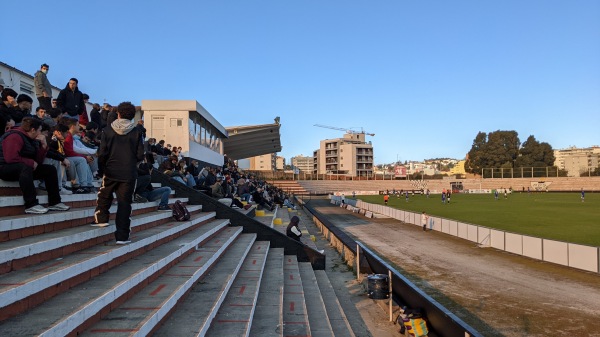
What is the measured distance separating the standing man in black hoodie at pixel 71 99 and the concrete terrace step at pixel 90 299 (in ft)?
19.1

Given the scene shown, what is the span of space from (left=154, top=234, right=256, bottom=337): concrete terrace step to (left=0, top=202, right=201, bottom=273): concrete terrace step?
1.40m

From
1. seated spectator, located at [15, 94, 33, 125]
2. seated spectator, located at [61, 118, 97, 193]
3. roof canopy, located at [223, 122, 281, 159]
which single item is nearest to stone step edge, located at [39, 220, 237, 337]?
seated spectator, located at [61, 118, 97, 193]

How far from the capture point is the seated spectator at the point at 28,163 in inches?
184

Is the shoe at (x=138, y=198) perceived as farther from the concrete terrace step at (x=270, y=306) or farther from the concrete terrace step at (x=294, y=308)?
the concrete terrace step at (x=294, y=308)

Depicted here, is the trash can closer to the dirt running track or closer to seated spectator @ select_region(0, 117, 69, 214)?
the dirt running track

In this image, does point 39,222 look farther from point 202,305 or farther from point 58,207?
point 202,305

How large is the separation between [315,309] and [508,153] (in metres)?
111

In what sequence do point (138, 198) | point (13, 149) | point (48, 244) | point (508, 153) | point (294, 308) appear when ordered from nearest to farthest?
point (48, 244)
point (13, 149)
point (294, 308)
point (138, 198)
point (508, 153)

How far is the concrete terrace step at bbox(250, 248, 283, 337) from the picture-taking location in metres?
4.88

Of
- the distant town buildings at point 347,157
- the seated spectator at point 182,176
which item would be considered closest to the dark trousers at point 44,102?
the seated spectator at point 182,176

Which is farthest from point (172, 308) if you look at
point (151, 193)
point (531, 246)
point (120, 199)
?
point (531, 246)

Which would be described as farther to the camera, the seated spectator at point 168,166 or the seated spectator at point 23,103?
the seated spectator at point 168,166

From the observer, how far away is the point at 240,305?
17.2ft

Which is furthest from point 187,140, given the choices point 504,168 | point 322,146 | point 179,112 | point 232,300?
point 322,146
